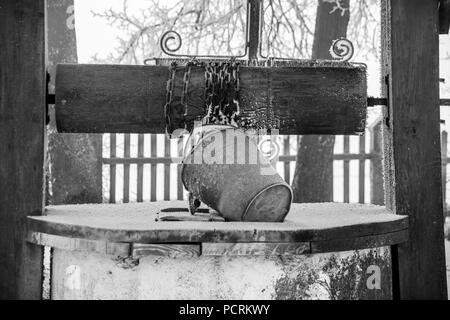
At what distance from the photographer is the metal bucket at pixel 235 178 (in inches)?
104

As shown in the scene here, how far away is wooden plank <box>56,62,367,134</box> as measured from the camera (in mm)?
2877

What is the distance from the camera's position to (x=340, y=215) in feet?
9.73

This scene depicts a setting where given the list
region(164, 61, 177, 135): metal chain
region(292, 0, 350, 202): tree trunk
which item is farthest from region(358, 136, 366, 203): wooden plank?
region(164, 61, 177, 135): metal chain

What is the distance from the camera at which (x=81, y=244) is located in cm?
243

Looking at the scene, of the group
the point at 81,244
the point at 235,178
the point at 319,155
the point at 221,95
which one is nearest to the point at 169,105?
the point at 221,95

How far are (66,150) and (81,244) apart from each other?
4199 mm

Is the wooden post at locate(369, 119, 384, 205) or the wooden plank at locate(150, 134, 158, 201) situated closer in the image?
the wooden plank at locate(150, 134, 158, 201)

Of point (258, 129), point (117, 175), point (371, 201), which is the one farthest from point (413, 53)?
point (117, 175)

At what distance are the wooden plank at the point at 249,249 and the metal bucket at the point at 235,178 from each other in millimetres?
320

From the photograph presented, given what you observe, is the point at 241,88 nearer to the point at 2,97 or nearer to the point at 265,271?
the point at 265,271

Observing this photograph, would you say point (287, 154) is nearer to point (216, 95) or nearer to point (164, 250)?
point (216, 95)

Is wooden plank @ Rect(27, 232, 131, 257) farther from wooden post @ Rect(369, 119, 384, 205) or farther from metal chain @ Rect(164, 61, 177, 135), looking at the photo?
wooden post @ Rect(369, 119, 384, 205)

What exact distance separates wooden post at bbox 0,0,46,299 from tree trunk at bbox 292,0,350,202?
14.2ft

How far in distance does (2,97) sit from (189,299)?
1305 mm
